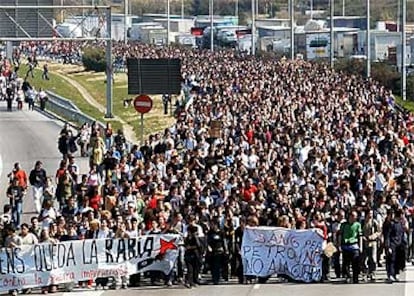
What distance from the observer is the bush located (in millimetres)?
111438

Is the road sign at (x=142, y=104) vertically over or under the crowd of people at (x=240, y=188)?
over

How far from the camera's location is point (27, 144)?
55.2 metres

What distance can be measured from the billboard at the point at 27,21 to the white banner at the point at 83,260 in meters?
38.9

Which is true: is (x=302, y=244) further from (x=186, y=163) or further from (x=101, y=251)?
(x=186, y=163)

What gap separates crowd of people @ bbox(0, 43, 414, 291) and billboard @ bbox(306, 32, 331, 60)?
191 feet

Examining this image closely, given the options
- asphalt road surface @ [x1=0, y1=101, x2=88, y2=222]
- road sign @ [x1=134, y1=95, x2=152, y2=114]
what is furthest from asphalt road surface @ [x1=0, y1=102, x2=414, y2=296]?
road sign @ [x1=134, y1=95, x2=152, y2=114]

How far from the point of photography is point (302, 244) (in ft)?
88.0

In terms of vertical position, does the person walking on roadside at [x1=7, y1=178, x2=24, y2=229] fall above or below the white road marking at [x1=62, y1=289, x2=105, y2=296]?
above

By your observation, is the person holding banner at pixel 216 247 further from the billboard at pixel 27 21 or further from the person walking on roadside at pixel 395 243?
the billboard at pixel 27 21

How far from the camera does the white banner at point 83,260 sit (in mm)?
26062

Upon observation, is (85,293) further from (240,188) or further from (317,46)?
(317,46)

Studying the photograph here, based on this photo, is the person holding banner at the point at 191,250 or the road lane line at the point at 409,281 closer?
the road lane line at the point at 409,281

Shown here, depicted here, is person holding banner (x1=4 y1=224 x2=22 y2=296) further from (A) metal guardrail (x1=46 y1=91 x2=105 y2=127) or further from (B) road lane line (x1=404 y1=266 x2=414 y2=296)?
(A) metal guardrail (x1=46 y1=91 x2=105 y2=127)

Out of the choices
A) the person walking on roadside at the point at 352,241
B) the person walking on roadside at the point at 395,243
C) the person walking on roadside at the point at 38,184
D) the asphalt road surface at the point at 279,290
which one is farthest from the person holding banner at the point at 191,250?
the person walking on roadside at the point at 38,184
